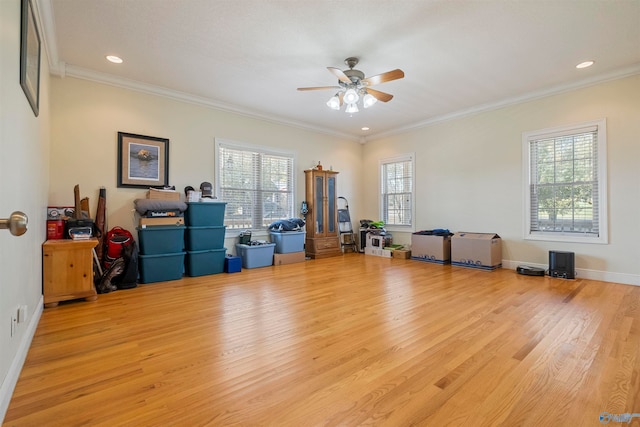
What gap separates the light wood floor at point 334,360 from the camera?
1527 mm

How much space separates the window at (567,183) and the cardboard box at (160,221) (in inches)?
229

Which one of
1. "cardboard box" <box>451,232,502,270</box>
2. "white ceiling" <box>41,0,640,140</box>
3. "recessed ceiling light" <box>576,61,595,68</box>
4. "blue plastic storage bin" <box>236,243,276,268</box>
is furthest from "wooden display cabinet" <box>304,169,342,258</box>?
"recessed ceiling light" <box>576,61,595,68</box>

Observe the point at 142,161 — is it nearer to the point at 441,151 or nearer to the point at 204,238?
the point at 204,238

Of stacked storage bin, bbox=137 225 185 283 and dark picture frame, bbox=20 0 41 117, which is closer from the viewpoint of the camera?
dark picture frame, bbox=20 0 41 117

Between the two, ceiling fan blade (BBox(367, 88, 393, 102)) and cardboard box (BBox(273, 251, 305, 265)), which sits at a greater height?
ceiling fan blade (BBox(367, 88, 393, 102))

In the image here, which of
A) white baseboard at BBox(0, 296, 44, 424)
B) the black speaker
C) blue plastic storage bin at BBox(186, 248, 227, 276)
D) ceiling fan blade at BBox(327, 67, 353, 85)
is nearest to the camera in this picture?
white baseboard at BBox(0, 296, 44, 424)

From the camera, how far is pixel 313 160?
702 centimetres

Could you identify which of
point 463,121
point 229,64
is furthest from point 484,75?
point 229,64

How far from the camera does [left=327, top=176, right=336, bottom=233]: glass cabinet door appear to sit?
7.01 m

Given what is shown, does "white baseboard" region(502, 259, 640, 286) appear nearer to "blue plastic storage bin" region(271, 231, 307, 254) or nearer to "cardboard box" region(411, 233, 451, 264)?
"cardboard box" region(411, 233, 451, 264)

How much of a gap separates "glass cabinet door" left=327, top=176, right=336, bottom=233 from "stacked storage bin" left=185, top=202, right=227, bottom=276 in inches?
107

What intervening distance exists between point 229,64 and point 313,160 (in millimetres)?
3274

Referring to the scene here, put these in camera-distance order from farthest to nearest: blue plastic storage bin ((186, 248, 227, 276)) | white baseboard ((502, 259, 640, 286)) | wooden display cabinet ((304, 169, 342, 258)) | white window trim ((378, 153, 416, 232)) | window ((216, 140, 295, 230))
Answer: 1. white window trim ((378, 153, 416, 232))
2. wooden display cabinet ((304, 169, 342, 258))
3. window ((216, 140, 295, 230))
4. blue plastic storage bin ((186, 248, 227, 276))
5. white baseboard ((502, 259, 640, 286))

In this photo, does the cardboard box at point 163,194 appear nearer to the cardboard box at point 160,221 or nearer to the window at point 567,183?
the cardboard box at point 160,221
